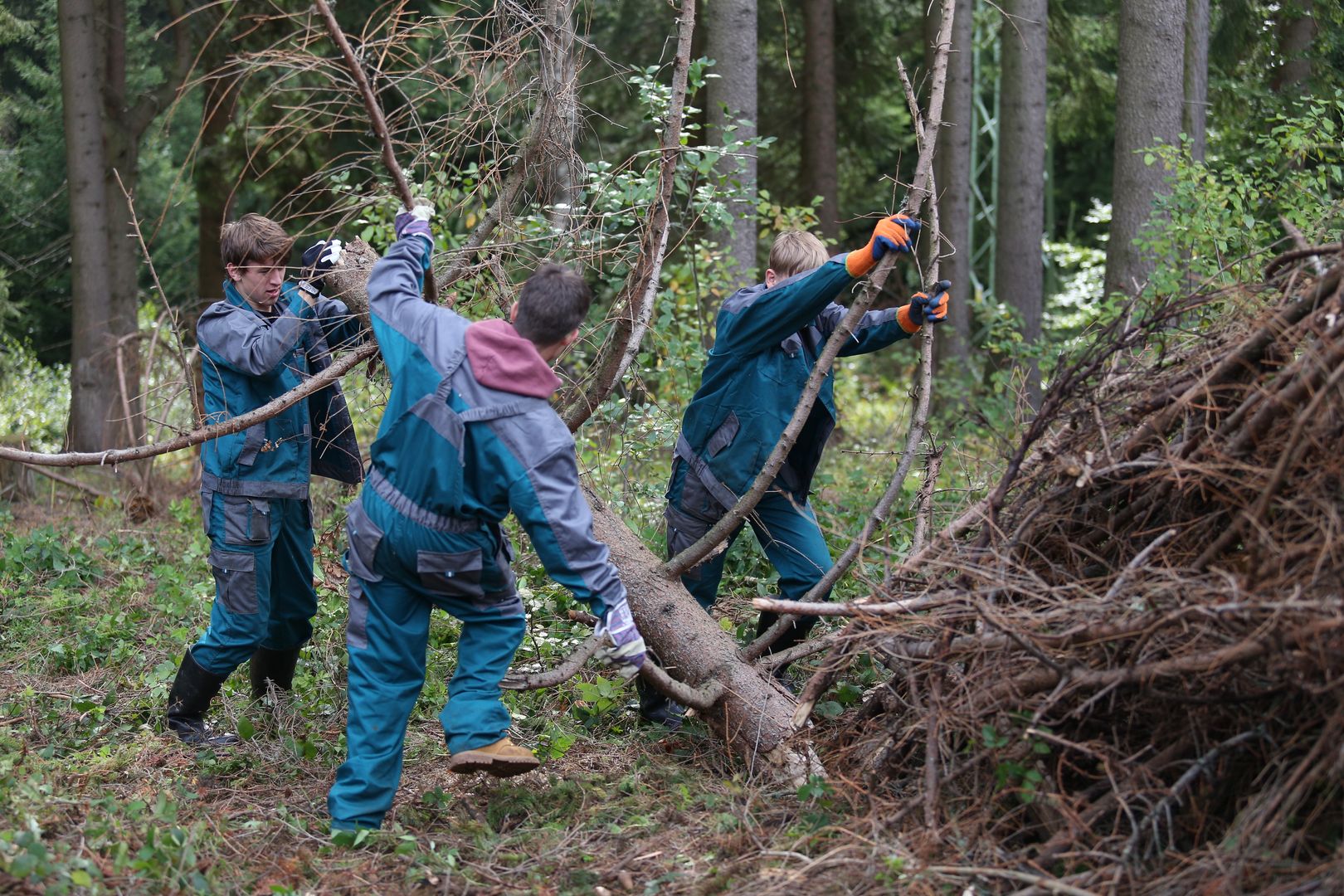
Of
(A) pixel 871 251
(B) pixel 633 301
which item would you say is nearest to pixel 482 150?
(B) pixel 633 301

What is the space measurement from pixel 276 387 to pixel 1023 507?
2.77 meters

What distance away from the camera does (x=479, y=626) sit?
3682 millimetres

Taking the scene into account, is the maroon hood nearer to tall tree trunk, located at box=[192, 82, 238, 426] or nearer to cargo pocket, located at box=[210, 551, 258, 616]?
cargo pocket, located at box=[210, 551, 258, 616]

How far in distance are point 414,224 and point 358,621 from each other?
4.27ft

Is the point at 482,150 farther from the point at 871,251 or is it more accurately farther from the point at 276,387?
the point at 871,251

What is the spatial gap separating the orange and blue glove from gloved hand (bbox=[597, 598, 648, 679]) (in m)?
1.62

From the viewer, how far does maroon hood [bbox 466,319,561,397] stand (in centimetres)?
333

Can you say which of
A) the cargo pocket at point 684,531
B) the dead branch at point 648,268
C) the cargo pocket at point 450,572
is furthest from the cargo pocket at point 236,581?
the cargo pocket at point 684,531

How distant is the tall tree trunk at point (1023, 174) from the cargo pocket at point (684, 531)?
7.43 metres

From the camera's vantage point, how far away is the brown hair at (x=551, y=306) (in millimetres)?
3396

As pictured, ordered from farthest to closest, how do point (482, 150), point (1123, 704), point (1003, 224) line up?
point (1003, 224), point (482, 150), point (1123, 704)

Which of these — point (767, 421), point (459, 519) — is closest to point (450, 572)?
point (459, 519)

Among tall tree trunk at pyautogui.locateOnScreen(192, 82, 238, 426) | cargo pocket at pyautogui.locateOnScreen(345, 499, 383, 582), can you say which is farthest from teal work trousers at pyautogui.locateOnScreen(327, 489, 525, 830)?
tall tree trunk at pyautogui.locateOnScreen(192, 82, 238, 426)

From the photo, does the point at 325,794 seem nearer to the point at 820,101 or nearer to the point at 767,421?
the point at 767,421
